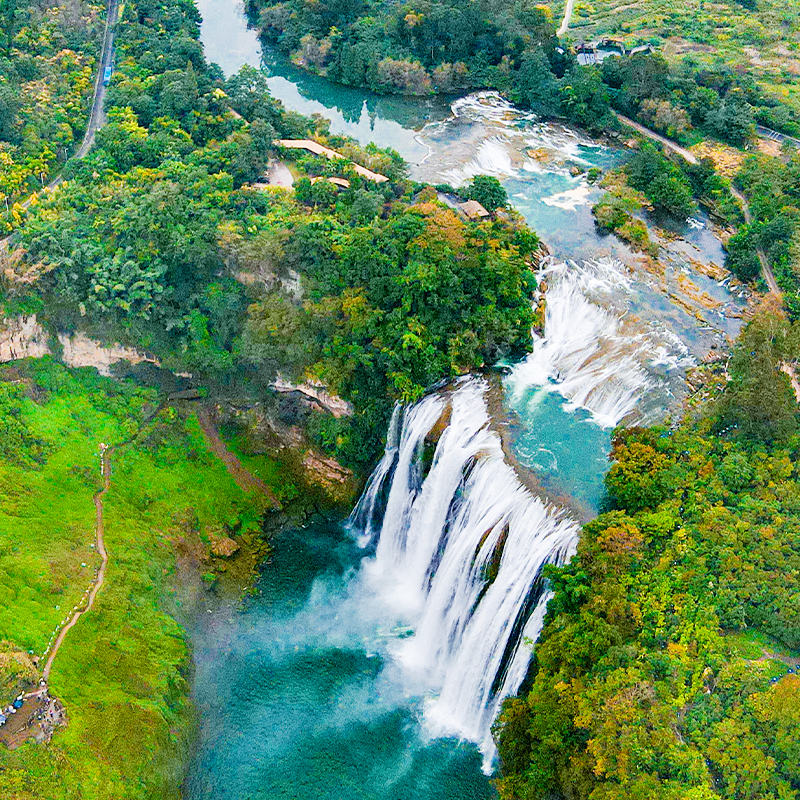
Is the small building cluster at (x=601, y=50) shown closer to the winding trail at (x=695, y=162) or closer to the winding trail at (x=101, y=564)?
the winding trail at (x=695, y=162)

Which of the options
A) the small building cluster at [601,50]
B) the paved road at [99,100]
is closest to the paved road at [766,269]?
the small building cluster at [601,50]

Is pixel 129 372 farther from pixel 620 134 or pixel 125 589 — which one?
pixel 620 134

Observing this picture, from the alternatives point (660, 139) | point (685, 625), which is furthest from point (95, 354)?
point (660, 139)

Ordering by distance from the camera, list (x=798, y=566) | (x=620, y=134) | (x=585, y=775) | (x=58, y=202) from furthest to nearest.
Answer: (x=620, y=134) < (x=58, y=202) < (x=798, y=566) < (x=585, y=775)

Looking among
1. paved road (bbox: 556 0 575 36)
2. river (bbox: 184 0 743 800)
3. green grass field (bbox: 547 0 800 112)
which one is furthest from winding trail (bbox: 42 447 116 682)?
paved road (bbox: 556 0 575 36)

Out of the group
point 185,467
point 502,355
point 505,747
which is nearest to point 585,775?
point 505,747

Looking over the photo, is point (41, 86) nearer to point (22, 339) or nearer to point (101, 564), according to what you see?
point (22, 339)
